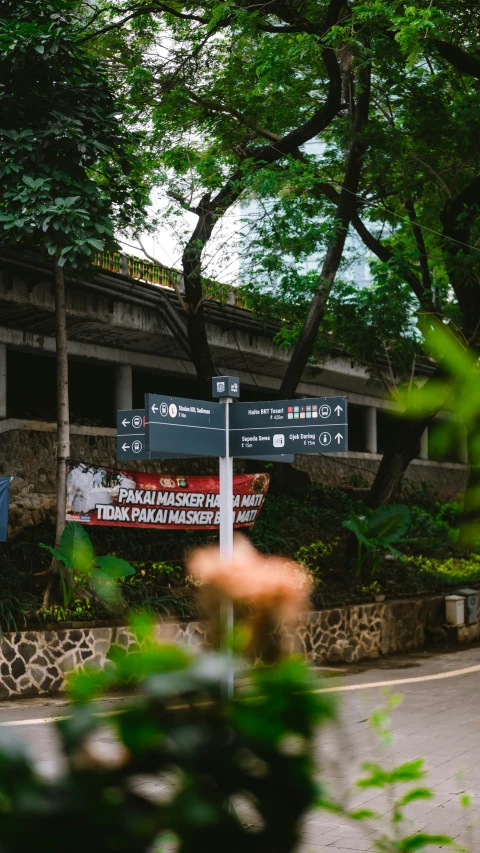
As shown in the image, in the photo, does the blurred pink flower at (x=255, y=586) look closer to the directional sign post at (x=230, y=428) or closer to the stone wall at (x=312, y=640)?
the directional sign post at (x=230, y=428)

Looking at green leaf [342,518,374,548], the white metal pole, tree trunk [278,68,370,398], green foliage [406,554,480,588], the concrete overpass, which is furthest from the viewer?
green foliage [406,554,480,588]

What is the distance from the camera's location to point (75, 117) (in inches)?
482

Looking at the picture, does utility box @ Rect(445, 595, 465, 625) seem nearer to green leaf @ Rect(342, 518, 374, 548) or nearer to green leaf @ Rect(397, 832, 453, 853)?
green leaf @ Rect(342, 518, 374, 548)

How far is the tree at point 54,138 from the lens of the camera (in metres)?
11.7

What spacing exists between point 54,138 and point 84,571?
17.8 feet

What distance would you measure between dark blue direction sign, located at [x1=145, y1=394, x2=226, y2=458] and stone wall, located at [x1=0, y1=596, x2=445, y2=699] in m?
2.70

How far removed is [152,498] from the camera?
1363cm

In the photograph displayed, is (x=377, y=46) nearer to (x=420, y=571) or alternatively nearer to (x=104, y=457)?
(x=104, y=457)

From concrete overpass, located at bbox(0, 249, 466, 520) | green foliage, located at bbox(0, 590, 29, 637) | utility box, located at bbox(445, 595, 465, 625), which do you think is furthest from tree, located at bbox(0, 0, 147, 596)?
utility box, located at bbox(445, 595, 465, 625)

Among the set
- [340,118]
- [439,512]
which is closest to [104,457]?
[340,118]

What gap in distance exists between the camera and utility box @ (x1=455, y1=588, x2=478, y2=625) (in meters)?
16.6

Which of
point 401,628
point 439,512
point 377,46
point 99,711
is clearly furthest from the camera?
point 439,512

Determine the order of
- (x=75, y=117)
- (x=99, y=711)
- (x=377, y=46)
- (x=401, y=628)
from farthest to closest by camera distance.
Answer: (x=401, y=628) → (x=377, y=46) → (x=75, y=117) → (x=99, y=711)

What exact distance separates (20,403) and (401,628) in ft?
25.3
